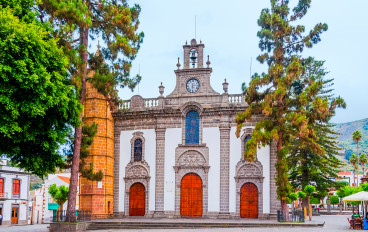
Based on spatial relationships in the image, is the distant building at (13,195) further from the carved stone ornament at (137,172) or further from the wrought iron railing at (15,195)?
the carved stone ornament at (137,172)

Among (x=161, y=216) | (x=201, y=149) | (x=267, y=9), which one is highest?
(x=267, y=9)

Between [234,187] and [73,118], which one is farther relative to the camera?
[234,187]

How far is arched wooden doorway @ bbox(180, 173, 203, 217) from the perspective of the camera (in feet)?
89.7

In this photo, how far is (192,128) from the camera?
92.9ft

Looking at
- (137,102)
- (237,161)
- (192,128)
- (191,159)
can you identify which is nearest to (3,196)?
(137,102)

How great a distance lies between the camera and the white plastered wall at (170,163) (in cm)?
2769

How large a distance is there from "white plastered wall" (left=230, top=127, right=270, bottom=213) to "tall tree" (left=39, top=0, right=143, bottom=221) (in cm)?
816

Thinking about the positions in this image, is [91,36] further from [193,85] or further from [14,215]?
[14,215]

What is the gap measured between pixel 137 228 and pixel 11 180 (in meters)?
19.1

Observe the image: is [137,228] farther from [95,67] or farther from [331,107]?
[331,107]

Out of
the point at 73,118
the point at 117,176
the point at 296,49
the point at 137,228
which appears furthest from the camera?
the point at 117,176

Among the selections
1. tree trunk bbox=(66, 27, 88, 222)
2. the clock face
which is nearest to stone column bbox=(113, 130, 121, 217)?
the clock face

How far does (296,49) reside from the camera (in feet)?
80.9

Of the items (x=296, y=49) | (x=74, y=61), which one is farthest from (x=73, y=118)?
(x=296, y=49)
